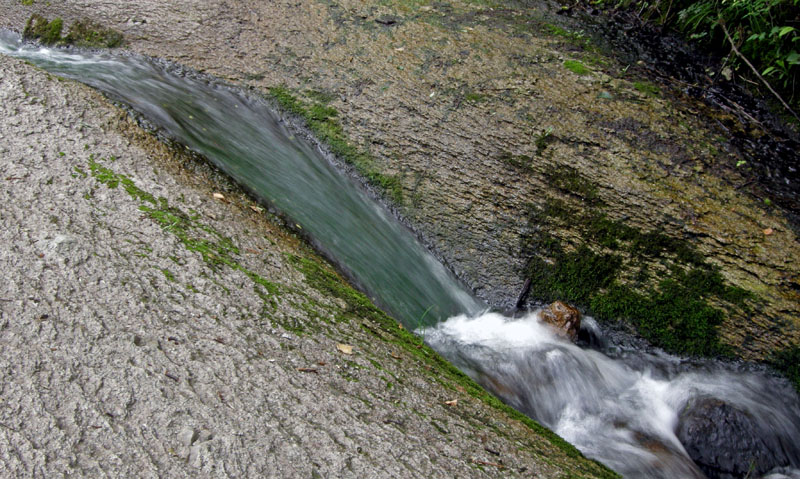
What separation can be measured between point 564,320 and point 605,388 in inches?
21.8

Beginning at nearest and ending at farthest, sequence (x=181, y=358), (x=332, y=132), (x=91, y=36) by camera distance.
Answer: (x=181, y=358)
(x=332, y=132)
(x=91, y=36)

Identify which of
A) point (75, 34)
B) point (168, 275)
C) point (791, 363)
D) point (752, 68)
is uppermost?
point (752, 68)

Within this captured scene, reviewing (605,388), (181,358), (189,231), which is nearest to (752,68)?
(605,388)

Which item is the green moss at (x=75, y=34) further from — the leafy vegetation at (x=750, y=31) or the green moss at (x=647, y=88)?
the leafy vegetation at (x=750, y=31)

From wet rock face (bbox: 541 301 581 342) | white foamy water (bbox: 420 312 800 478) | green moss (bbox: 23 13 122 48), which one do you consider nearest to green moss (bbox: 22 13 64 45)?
green moss (bbox: 23 13 122 48)

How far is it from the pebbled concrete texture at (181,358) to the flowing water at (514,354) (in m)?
0.87

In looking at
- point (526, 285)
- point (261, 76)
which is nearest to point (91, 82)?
point (261, 76)

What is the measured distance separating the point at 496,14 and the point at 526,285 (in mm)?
3545

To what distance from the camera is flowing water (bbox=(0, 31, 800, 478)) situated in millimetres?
3749

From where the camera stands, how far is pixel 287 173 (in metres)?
4.84

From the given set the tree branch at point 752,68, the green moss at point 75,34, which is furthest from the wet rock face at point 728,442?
the green moss at point 75,34

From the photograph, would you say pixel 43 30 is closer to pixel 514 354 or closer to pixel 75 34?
pixel 75 34

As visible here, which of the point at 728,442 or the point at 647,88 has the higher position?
the point at 647,88

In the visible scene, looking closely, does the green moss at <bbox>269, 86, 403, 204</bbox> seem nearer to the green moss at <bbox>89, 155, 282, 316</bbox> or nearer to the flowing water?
the flowing water
